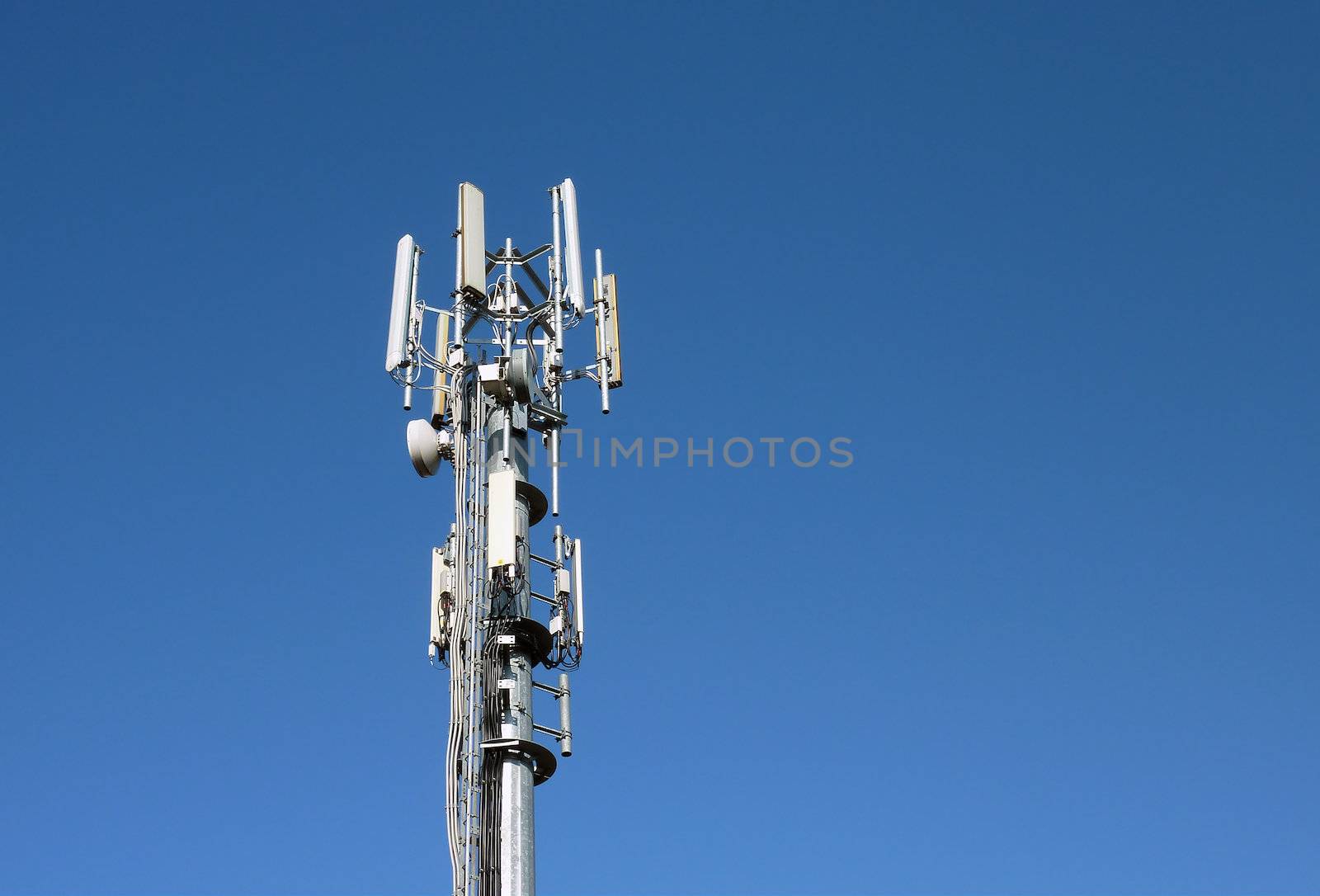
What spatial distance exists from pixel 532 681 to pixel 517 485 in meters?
3.36

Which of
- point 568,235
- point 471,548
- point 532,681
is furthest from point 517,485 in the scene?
point 568,235

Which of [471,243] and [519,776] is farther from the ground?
[471,243]

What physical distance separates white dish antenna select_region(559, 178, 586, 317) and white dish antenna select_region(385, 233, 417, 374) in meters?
2.79

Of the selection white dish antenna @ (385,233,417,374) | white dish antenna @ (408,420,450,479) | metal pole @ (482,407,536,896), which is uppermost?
white dish antenna @ (385,233,417,374)

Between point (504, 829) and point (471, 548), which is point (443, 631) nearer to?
point (471, 548)

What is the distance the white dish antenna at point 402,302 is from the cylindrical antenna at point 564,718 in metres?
6.54

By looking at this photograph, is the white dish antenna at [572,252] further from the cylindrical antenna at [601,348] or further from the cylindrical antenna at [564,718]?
the cylindrical antenna at [564,718]

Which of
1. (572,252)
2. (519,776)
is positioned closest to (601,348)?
(572,252)

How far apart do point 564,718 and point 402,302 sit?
8230 mm

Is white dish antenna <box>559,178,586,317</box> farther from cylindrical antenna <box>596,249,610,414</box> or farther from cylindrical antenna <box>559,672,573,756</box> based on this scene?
cylindrical antenna <box>559,672,573,756</box>

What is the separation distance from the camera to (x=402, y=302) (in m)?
30.8

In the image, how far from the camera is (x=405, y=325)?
3062 cm

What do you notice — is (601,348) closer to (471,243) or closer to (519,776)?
(471,243)

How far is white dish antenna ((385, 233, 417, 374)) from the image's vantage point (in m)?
30.5
